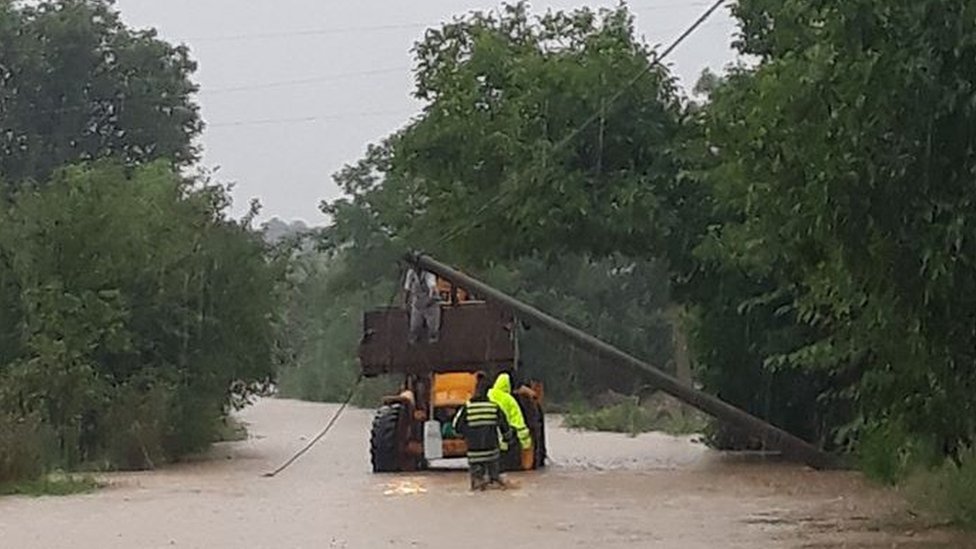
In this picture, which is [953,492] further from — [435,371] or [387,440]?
[387,440]

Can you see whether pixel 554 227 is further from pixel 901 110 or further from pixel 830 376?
pixel 901 110

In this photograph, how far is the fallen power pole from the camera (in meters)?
26.8

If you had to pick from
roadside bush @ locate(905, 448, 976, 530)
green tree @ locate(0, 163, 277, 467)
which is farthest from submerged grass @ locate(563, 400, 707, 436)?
roadside bush @ locate(905, 448, 976, 530)

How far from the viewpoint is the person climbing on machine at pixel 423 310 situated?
27.0 metres

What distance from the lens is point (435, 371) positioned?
27.2m

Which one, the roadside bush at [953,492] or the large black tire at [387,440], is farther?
the large black tire at [387,440]

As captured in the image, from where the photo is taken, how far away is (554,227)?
28344 mm

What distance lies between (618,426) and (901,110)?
40.9m

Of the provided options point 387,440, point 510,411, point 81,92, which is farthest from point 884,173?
point 81,92

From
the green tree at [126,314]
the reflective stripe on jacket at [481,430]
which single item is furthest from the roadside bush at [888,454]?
the green tree at [126,314]

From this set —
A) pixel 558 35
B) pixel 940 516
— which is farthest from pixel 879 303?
pixel 558 35

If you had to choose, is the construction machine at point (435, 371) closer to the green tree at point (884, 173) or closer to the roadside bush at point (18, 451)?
the roadside bush at point (18, 451)

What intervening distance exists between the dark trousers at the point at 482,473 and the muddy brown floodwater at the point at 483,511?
1.12ft

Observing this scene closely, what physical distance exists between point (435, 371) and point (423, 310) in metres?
0.96
